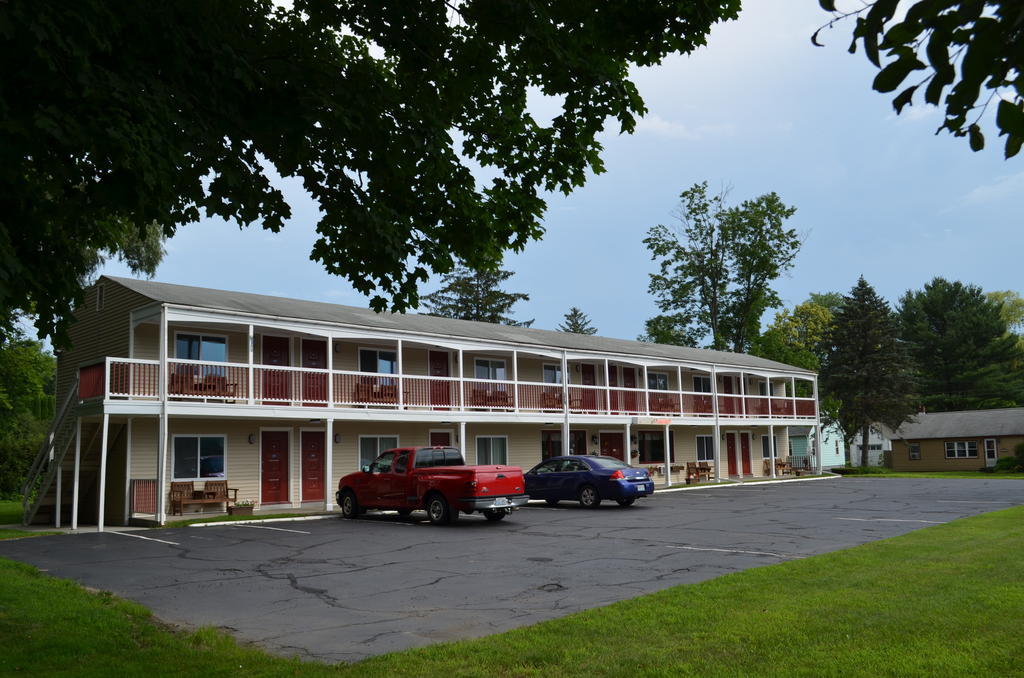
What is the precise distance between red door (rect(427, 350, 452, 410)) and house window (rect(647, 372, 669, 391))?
12.2 m

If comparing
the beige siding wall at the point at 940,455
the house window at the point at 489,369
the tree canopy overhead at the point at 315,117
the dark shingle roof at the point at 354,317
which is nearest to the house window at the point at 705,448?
the dark shingle roof at the point at 354,317

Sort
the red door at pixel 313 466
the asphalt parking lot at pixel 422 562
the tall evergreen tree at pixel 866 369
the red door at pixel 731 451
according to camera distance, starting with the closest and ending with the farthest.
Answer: the asphalt parking lot at pixel 422 562, the red door at pixel 313 466, the red door at pixel 731 451, the tall evergreen tree at pixel 866 369

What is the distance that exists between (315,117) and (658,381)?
32.0 metres

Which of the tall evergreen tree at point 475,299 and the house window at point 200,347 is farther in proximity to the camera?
the tall evergreen tree at point 475,299

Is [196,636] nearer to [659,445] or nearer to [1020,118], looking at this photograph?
[1020,118]

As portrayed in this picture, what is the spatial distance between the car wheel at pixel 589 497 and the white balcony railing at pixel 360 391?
5.49 metres

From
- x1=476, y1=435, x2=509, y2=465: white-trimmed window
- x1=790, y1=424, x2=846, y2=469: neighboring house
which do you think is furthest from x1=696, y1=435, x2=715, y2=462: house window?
x1=790, y1=424, x2=846, y2=469: neighboring house

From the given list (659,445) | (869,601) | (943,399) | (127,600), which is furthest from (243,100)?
(943,399)

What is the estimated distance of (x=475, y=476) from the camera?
17.3m

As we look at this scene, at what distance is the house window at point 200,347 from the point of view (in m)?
21.7

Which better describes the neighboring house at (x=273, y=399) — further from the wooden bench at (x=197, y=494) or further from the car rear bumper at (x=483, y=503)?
the car rear bumper at (x=483, y=503)

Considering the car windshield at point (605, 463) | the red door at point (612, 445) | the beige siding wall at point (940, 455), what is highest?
the red door at point (612, 445)

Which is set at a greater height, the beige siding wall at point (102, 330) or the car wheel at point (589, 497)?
the beige siding wall at point (102, 330)

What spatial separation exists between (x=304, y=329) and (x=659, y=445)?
19035mm
